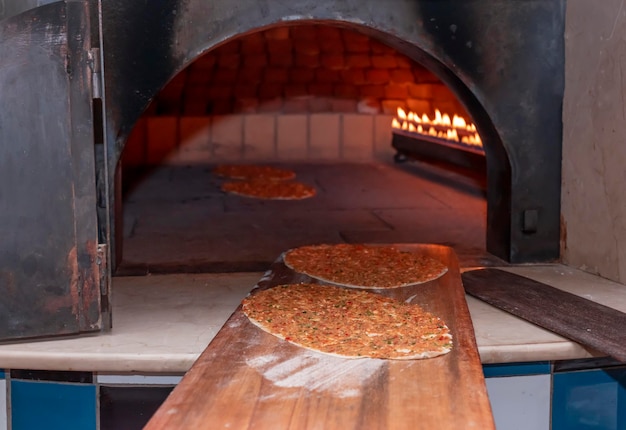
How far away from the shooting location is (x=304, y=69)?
599 centimetres

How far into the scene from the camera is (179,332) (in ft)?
7.19

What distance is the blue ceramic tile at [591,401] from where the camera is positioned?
7.26 feet

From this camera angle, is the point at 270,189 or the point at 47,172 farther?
the point at 270,189

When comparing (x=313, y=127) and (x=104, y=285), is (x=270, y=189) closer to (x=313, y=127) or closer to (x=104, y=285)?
(x=313, y=127)

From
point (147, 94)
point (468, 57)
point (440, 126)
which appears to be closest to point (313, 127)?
point (440, 126)

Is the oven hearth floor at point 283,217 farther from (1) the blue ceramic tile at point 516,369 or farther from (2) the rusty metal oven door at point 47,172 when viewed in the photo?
(1) the blue ceramic tile at point 516,369

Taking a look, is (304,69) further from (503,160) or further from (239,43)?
(503,160)

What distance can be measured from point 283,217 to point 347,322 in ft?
6.41

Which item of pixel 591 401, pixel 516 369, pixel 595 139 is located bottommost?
pixel 591 401

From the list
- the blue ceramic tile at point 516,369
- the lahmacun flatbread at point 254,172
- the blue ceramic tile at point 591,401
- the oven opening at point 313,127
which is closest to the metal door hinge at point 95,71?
the blue ceramic tile at point 516,369

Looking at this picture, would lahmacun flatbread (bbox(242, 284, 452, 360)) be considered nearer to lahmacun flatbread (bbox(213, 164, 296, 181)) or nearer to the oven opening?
the oven opening

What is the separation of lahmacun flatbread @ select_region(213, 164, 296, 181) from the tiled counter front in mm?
2988

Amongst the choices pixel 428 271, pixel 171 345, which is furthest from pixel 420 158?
pixel 171 345

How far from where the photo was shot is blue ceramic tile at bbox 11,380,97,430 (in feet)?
6.88
